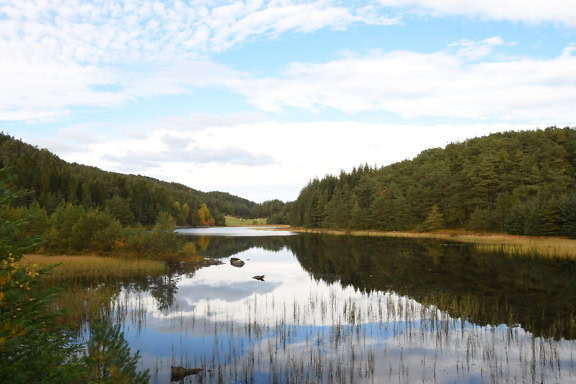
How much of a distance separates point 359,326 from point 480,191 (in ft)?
319

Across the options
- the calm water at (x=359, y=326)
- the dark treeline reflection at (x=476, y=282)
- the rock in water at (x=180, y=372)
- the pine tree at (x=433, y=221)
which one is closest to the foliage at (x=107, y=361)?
the rock in water at (x=180, y=372)

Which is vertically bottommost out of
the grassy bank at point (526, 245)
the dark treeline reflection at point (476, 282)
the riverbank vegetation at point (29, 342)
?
the dark treeline reflection at point (476, 282)

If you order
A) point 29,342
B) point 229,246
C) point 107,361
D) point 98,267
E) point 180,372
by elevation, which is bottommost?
point 229,246

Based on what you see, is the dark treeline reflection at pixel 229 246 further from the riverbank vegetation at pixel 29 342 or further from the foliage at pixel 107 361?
the riverbank vegetation at pixel 29 342

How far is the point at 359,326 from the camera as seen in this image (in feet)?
68.7

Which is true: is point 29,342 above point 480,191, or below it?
below

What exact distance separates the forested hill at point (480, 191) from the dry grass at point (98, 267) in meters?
66.4

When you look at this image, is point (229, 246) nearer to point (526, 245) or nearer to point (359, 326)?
point (526, 245)

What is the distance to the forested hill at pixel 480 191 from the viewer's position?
75.9 m

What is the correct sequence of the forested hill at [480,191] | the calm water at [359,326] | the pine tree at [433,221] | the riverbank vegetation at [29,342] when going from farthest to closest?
the pine tree at [433,221] < the forested hill at [480,191] < the calm water at [359,326] < the riverbank vegetation at [29,342]

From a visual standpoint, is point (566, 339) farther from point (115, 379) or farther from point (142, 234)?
point (142, 234)

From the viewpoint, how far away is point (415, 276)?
3794cm

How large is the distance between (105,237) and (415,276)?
34.9m

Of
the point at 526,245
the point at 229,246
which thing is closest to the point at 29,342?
the point at 526,245
